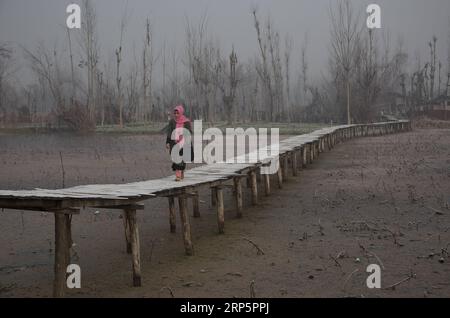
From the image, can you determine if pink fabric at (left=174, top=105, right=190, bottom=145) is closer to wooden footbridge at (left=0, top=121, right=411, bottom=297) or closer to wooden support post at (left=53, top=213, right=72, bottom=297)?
wooden footbridge at (left=0, top=121, right=411, bottom=297)

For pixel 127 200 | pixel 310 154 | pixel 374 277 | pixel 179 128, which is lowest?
pixel 374 277

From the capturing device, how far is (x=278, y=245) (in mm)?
6875

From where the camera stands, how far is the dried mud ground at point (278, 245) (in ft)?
17.6

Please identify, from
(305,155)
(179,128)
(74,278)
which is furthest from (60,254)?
(305,155)

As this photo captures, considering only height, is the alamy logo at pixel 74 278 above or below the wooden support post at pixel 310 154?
below

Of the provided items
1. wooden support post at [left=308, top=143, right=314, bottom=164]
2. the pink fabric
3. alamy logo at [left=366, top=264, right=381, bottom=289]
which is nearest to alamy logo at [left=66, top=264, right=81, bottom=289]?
the pink fabric

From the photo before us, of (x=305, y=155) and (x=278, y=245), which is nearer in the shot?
(x=278, y=245)

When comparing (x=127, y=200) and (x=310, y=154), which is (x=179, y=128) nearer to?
(x=127, y=200)

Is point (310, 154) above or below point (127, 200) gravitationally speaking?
below

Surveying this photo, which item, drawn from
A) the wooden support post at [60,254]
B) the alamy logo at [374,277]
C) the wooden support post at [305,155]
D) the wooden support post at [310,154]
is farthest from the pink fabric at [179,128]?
the wooden support post at [310,154]

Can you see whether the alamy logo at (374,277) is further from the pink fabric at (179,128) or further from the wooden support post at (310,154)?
the wooden support post at (310,154)

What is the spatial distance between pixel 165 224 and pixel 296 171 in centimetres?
638

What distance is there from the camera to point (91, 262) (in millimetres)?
6418

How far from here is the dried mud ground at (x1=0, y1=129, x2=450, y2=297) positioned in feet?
17.6
